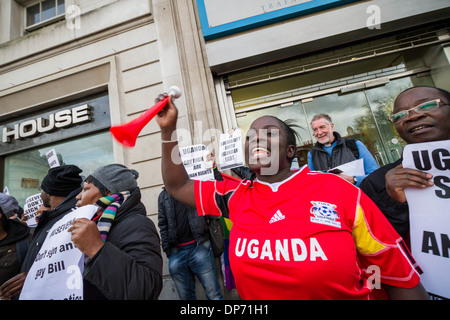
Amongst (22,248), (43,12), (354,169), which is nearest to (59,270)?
(22,248)

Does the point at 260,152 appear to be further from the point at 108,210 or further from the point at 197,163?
the point at 197,163

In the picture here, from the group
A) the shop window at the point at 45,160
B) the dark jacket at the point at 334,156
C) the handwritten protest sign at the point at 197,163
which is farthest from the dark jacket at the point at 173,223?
the shop window at the point at 45,160

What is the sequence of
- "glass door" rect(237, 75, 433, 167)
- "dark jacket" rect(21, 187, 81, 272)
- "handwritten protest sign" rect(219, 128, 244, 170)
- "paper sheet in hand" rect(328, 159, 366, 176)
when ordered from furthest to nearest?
"glass door" rect(237, 75, 433, 167)
"handwritten protest sign" rect(219, 128, 244, 170)
"paper sheet in hand" rect(328, 159, 366, 176)
"dark jacket" rect(21, 187, 81, 272)

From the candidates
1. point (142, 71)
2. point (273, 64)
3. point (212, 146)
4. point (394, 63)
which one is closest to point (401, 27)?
point (394, 63)

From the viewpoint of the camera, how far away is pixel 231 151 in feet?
9.82

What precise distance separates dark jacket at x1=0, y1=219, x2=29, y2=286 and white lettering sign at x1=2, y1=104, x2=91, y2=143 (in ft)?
12.8

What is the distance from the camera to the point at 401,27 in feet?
14.7

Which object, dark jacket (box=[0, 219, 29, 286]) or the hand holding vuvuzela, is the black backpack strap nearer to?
dark jacket (box=[0, 219, 29, 286])

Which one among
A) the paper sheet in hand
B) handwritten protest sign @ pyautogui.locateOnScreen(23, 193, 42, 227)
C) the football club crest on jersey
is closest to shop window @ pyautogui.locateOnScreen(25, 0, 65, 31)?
handwritten protest sign @ pyautogui.locateOnScreen(23, 193, 42, 227)

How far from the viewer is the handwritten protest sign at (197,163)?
3.05 metres

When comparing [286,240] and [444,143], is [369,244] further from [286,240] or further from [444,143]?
[444,143]

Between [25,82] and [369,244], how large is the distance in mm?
7865

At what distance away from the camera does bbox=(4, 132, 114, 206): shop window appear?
5516 mm

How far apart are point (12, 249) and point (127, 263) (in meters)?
1.74
